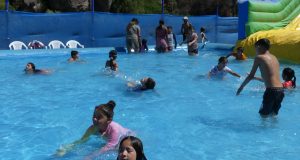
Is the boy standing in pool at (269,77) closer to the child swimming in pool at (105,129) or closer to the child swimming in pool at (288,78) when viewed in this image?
the child swimming in pool at (288,78)

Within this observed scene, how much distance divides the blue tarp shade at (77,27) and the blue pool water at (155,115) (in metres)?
2.78

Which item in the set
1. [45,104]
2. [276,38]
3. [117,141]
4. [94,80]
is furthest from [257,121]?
[276,38]

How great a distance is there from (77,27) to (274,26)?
649 cm

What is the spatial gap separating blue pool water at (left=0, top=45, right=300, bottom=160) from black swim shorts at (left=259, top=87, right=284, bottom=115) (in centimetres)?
19

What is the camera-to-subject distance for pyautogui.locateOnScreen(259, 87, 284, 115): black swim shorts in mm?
5148

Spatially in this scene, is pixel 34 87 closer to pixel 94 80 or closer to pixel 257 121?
pixel 94 80

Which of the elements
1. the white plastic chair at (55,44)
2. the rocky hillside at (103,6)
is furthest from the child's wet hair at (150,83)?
the rocky hillside at (103,6)

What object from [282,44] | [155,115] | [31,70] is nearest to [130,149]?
[155,115]

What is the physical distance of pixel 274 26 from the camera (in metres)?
14.6

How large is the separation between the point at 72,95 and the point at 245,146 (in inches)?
138

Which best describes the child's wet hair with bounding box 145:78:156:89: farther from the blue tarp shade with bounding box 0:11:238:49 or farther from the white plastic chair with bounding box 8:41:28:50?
the blue tarp shade with bounding box 0:11:238:49

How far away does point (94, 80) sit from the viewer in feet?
28.3

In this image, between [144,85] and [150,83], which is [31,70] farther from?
[150,83]

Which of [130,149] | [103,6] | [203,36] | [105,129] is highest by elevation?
[103,6]
